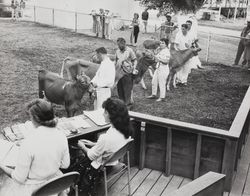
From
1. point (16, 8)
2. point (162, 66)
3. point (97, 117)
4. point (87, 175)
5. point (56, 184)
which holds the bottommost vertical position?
point (87, 175)

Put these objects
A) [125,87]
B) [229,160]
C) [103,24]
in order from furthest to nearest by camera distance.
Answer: [103,24] → [125,87] → [229,160]

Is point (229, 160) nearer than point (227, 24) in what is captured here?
Yes

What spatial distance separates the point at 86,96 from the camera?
11.0m

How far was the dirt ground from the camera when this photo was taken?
10.1 meters

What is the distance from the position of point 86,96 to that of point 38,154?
6.88 meters

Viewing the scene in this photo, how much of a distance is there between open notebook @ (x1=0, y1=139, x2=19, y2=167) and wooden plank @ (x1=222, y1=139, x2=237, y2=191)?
9.10 feet

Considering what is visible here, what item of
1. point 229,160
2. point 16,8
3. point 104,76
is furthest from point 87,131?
point 16,8

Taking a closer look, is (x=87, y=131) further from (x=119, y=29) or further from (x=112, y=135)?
(x=119, y=29)

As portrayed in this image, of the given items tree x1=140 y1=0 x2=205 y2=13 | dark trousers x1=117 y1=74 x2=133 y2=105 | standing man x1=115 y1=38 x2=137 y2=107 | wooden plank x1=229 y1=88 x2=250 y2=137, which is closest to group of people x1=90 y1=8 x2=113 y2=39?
tree x1=140 y1=0 x2=205 y2=13

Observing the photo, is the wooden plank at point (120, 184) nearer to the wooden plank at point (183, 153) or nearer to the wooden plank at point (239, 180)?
the wooden plank at point (183, 153)

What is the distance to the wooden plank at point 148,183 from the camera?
18.7 ft

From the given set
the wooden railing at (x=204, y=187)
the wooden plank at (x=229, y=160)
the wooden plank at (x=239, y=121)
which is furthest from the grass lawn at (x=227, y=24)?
the wooden railing at (x=204, y=187)

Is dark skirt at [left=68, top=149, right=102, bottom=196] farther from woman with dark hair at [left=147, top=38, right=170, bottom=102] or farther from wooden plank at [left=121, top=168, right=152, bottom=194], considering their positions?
woman with dark hair at [left=147, top=38, right=170, bottom=102]

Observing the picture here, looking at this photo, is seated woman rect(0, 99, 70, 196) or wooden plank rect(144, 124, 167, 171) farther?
wooden plank rect(144, 124, 167, 171)
